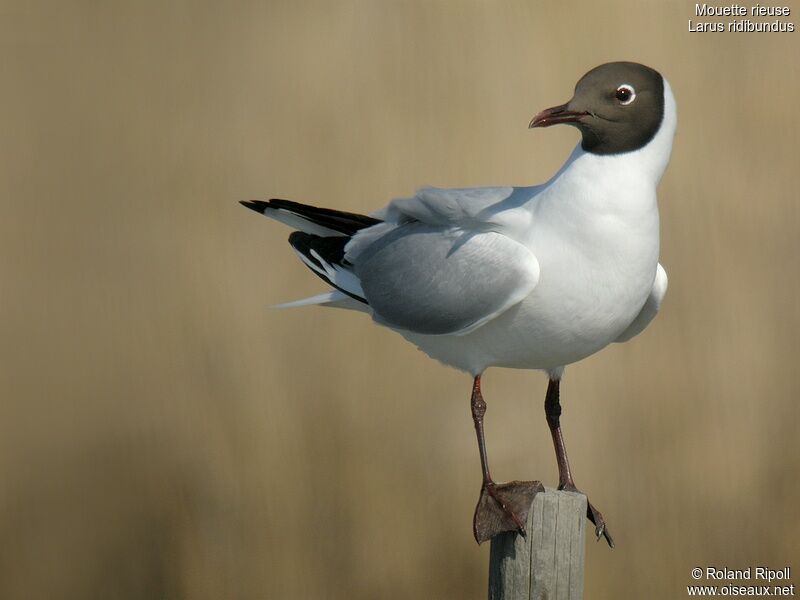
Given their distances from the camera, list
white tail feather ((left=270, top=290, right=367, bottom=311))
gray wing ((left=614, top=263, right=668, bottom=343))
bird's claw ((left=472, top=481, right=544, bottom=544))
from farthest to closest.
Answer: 1. white tail feather ((left=270, top=290, right=367, bottom=311))
2. gray wing ((left=614, top=263, right=668, bottom=343))
3. bird's claw ((left=472, top=481, right=544, bottom=544))

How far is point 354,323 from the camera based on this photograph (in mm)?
4996

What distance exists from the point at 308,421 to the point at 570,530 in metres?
1.95

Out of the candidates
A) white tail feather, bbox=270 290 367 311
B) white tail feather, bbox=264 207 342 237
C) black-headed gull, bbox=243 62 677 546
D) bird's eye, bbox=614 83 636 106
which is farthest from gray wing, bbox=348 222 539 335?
bird's eye, bbox=614 83 636 106

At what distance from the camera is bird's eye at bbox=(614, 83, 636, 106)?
10.1 feet

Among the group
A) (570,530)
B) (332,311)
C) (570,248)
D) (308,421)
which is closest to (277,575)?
(308,421)

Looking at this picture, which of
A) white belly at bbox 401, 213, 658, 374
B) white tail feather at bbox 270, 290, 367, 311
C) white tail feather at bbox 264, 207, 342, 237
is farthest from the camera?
white tail feather at bbox 264, 207, 342, 237

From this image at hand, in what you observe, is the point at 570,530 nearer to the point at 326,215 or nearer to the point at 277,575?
the point at 326,215

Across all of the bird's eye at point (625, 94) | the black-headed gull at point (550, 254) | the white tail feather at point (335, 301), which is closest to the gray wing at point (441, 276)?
the black-headed gull at point (550, 254)

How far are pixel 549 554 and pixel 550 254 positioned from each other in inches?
30.3

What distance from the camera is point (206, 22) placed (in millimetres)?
5094

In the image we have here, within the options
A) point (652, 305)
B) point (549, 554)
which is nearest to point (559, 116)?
point (652, 305)

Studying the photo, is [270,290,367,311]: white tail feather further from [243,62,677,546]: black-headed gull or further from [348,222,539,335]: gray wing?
[243,62,677,546]: black-headed gull

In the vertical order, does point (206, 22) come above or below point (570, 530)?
above

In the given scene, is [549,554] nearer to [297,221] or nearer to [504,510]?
[504,510]
